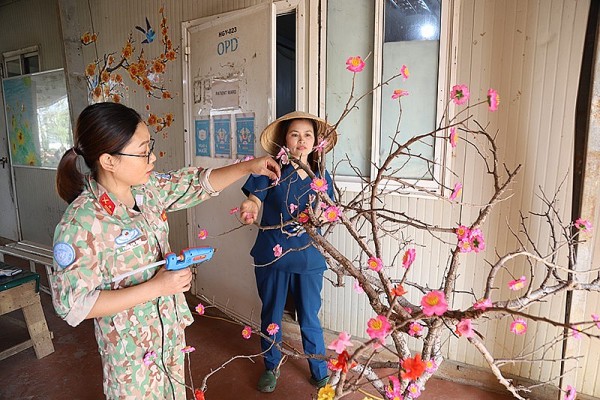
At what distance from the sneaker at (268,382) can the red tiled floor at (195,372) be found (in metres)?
0.03

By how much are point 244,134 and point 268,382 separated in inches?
56.5

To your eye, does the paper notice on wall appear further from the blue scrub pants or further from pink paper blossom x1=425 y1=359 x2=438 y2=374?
pink paper blossom x1=425 y1=359 x2=438 y2=374

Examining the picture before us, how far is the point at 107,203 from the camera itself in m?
1.10

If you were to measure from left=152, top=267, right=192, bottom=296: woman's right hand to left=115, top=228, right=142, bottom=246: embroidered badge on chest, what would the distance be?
130 mm

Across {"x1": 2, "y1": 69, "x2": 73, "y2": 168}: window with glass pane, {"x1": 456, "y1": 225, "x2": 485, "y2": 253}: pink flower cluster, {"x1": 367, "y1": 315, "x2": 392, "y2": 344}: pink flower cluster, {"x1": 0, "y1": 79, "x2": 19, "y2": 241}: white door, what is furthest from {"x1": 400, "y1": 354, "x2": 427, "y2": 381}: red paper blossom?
{"x1": 0, "y1": 79, "x2": 19, "y2": 241}: white door

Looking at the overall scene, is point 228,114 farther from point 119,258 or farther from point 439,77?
point 119,258

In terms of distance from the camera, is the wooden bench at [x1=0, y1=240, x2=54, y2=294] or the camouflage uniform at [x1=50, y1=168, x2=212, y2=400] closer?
the camouflage uniform at [x1=50, y1=168, x2=212, y2=400]

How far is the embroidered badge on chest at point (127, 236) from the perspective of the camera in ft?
3.59

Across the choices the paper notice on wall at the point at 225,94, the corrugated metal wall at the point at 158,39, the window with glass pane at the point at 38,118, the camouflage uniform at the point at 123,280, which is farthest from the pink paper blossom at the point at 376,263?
the window with glass pane at the point at 38,118

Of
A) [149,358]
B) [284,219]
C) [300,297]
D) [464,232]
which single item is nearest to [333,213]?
[464,232]

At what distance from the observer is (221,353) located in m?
2.39

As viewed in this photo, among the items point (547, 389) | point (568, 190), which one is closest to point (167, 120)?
point (568, 190)

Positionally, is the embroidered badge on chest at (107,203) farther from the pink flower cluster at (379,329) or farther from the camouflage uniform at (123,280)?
the pink flower cluster at (379,329)

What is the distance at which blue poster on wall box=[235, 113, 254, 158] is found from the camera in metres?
2.40
